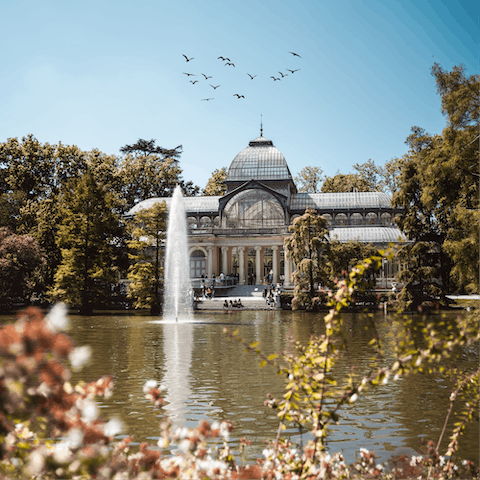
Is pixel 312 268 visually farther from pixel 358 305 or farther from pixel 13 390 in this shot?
pixel 13 390

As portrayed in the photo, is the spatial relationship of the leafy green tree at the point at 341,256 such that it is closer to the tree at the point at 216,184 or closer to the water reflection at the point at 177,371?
the water reflection at the point at 177,371

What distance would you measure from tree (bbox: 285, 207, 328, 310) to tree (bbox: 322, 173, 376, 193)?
37.9 m

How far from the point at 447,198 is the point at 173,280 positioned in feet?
74.4

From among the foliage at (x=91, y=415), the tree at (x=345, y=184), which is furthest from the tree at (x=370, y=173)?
the foliage at (x=91, y=415)

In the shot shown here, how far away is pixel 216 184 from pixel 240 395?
228 feet

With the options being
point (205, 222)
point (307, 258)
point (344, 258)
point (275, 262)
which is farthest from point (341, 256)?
point (205, 222)

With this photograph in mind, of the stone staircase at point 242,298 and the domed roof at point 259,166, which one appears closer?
the stone staircase at point 242,298

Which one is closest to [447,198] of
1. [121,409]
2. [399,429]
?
[399,429]

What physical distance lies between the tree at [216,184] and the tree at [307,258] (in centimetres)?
3915

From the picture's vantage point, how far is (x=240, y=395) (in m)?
11.9

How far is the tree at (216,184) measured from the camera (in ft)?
260

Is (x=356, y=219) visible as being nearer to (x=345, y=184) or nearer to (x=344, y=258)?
(x=345, y=184)

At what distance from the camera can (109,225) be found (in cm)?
4162

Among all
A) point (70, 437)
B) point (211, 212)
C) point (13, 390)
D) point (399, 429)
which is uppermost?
point (211, 212)
